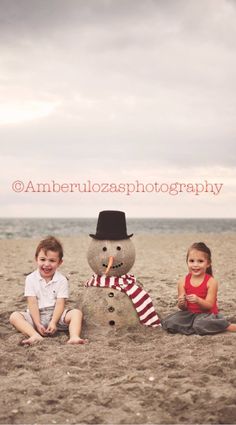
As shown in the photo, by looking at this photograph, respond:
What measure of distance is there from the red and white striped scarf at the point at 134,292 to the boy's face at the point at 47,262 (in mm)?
499

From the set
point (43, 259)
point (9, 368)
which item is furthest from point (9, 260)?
point (9, 368)

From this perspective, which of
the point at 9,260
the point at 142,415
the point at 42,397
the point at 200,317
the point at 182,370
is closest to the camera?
the point at 142,415

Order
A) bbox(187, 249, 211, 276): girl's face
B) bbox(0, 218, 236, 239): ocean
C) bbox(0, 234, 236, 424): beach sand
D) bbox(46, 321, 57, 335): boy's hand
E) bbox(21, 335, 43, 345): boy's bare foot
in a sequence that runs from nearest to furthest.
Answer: bbox(0, 234, 236, 424): beach sand < bbox(21, 335, 43, 345): boy's bare foot < bbox(46, 321, 57, 335): boy's hand < bbox(187, 249, 211, 276): girl's face < bbox(0, 218, 236, 239): ocean

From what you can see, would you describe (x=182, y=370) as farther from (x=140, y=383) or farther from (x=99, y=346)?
(x=99, y=346)

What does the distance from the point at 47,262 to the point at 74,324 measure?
0.77 m

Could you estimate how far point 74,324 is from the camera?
19.9 ft

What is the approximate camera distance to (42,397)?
4.25m

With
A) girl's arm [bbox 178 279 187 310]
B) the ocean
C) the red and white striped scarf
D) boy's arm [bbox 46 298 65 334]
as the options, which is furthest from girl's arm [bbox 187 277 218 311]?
the ocean

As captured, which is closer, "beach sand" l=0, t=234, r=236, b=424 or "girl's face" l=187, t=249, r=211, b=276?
"beach sand" l=0, t=234, r=236, b=424

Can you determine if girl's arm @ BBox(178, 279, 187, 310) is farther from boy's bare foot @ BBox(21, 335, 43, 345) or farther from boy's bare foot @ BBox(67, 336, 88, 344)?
boy's bare foot @ BBox(21, 335, 43, 345)

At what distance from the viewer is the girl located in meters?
6.13

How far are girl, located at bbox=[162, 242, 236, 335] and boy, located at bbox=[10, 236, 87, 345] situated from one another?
46.6 inches

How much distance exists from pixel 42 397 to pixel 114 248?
7.87 ft

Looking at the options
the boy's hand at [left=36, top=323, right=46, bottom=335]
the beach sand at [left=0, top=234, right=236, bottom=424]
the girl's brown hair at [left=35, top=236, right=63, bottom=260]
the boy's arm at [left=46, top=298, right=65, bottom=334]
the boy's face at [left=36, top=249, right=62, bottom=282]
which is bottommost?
the beach sand at [left=0, top=234, right=236, bottom=424]
